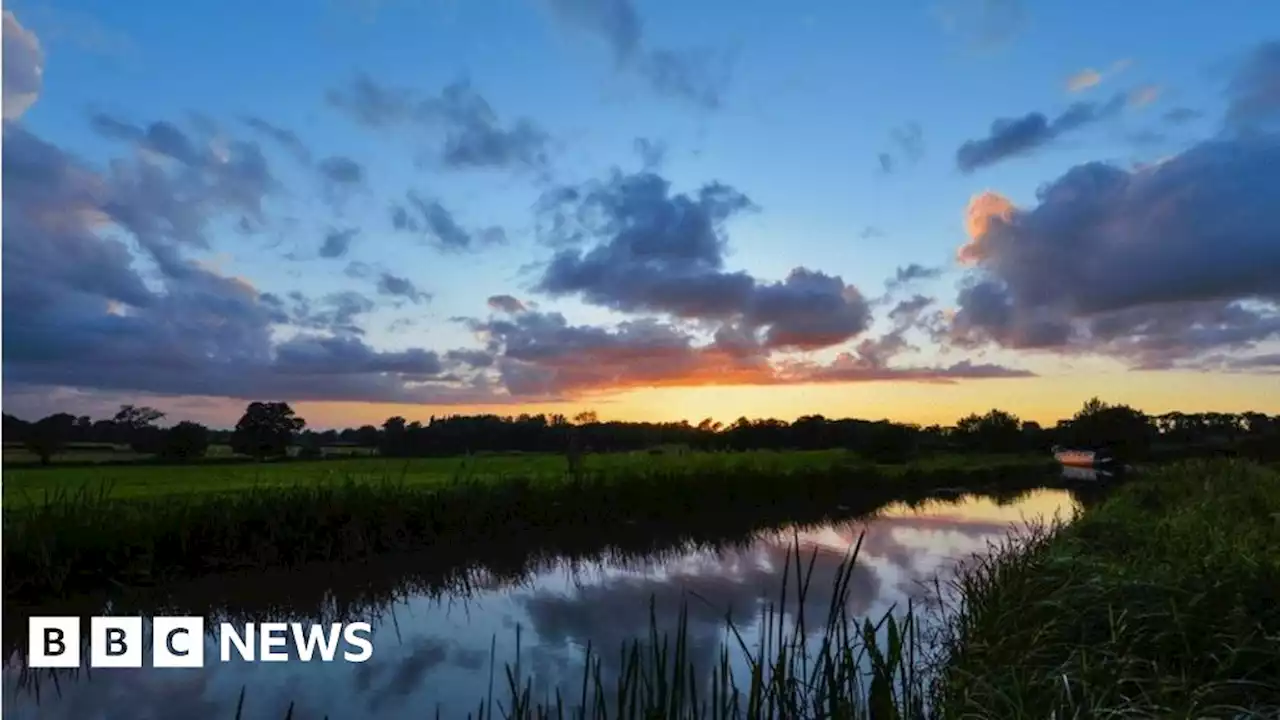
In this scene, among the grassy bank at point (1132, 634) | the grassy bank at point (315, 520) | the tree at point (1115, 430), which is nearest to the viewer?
the grassy bank at point (1132, 634)

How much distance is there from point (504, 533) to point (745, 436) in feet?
97.2

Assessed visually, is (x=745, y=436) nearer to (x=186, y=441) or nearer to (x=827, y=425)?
(x=827, y=425)

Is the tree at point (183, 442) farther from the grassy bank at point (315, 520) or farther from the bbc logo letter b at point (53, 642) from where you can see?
the bbc logo letter b at point (53, 642)

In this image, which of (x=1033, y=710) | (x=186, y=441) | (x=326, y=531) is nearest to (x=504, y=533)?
(x=326, y=531)

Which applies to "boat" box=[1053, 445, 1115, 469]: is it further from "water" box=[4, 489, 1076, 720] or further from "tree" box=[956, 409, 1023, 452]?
"water" box=[4, 489, 1076, 720]

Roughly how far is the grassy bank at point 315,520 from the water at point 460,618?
25.6 inches

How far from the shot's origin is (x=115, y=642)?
8250mm

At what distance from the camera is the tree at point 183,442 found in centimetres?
2109

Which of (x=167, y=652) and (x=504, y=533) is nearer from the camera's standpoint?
(x=167, y=652)

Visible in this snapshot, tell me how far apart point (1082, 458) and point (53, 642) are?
49.2m

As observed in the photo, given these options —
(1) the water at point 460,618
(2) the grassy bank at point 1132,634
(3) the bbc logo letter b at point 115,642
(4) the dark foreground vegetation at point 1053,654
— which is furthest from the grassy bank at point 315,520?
(2) the grassy bank at point 1132,634

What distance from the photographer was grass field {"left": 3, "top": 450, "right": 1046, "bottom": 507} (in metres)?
15.2

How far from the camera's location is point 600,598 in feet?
36.2

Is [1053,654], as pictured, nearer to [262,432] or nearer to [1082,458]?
[262,432]
